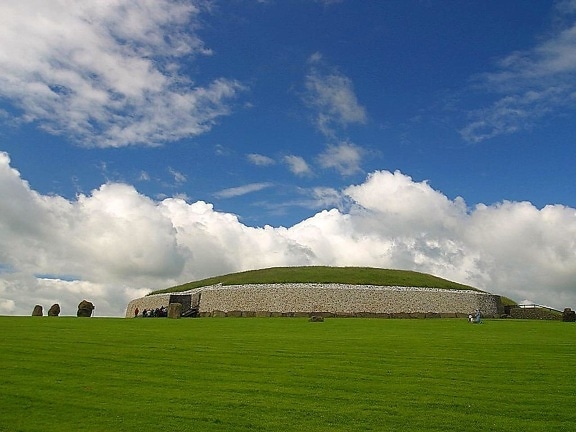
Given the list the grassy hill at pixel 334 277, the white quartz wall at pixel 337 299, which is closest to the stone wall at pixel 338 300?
the white quartz wall at pixel 337 299

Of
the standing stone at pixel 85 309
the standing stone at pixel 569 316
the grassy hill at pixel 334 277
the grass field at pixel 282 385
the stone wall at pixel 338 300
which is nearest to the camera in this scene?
the grass field at pixel 282 385

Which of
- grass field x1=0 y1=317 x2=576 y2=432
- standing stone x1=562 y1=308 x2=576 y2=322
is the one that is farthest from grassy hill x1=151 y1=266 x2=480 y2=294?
grass field x1=0 y1=317 x2=576 y2=432

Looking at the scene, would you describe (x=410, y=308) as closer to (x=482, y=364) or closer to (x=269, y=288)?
(x=269, y=288)

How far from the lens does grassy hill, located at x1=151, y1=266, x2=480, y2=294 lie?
2495 inches

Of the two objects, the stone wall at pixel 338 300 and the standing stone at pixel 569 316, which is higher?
the stone wall at pixel 338 300

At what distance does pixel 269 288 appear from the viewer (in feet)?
195

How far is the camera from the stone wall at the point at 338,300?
57.7 meters

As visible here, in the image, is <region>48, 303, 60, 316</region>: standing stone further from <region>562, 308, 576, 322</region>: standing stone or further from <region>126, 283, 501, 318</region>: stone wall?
<region>562, 308, 576, 322</region>: standing stone

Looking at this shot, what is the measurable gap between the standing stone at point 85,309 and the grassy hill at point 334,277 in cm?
1859

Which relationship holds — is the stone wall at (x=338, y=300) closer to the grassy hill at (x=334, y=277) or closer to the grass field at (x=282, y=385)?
the grassy hill at (x=334, y=277)

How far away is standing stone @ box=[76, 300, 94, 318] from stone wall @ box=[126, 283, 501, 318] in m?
11.0

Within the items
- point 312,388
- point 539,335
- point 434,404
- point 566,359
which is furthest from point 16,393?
point 539,335

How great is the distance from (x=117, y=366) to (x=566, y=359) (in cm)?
1578

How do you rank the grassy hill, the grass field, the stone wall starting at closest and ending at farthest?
the grass field < the stone wall < the grassy hill
